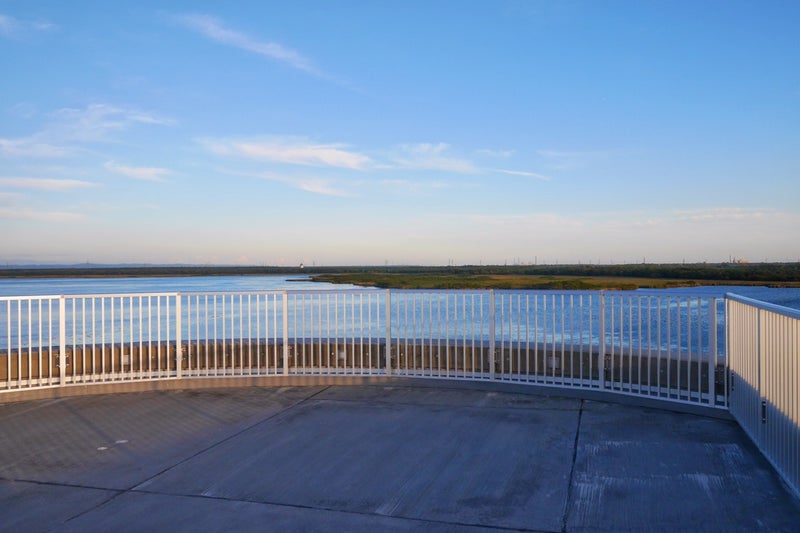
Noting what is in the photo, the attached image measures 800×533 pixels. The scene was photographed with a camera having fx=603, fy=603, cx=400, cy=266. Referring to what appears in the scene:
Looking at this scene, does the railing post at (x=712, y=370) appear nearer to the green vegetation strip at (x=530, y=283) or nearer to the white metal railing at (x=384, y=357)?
the white metal railing at (x=384, y=357)

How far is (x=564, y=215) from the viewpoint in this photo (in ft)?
107

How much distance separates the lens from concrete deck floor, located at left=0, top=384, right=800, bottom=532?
3.27 m

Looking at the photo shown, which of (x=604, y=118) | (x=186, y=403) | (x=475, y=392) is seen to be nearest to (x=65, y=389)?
(x=186, y=403)

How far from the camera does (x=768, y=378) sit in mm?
4000

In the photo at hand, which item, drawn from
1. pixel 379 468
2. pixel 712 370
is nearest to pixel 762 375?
pixel 712 370

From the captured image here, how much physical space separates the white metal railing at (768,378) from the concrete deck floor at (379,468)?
0.18 meters

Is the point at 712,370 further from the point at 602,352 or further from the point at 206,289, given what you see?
the point at 206,289

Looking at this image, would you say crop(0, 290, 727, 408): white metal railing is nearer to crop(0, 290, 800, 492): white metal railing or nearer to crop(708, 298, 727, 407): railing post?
crop(0, 290, 800, 492): white metal railing

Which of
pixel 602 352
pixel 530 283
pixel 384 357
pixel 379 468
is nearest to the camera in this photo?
pixel 379 468

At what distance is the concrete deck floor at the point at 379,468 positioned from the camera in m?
3.27

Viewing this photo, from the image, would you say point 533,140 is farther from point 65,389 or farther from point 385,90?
point 65,389

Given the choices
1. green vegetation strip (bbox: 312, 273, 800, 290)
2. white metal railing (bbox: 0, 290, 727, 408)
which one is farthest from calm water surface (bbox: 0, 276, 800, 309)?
white metal railing (bbox: 0, 290, 727, 408)

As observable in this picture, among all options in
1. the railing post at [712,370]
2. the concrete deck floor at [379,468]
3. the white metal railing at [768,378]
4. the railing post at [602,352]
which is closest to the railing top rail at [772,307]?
the white metal railing at [768,378]

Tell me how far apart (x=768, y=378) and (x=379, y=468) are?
2664 millimetres
